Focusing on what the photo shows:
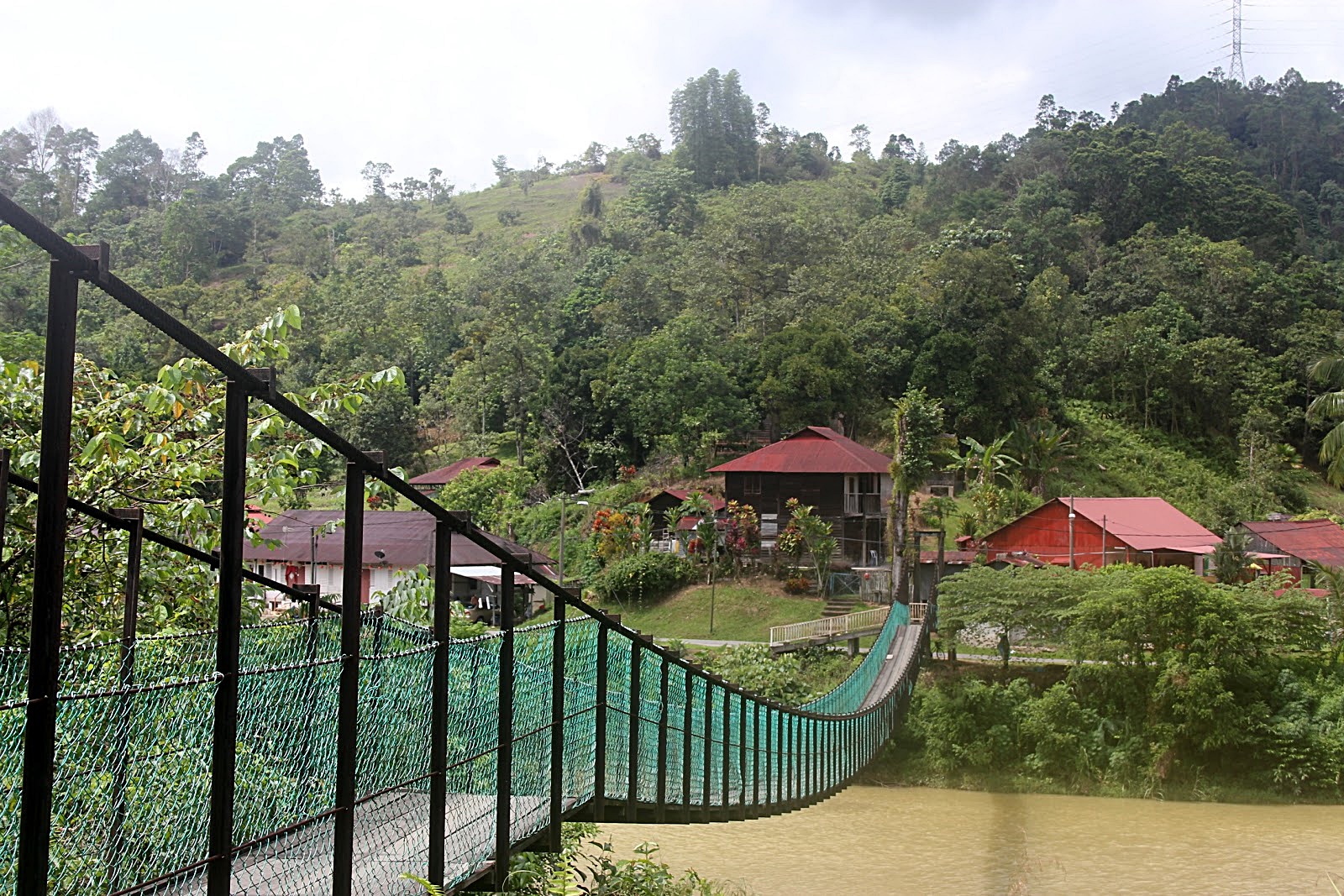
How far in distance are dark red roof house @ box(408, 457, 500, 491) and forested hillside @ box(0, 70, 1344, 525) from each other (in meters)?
1.21

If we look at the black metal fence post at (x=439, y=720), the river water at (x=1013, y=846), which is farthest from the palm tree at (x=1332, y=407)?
the black metal fence post at (x=439, y=720)

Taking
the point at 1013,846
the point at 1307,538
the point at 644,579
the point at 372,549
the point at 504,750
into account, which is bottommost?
the point at 1013,846

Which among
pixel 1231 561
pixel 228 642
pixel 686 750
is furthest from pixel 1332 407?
pixel 228 642

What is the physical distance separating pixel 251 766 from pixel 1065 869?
12.7m

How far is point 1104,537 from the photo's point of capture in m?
22.1

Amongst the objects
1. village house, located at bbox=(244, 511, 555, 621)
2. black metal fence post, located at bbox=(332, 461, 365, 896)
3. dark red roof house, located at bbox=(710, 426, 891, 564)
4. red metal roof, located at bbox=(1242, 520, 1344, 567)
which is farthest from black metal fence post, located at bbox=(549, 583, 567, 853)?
red metal roof, located at bbox=(1242, 520, 1344, 567)

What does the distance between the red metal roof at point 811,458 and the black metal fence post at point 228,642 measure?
22118 mm

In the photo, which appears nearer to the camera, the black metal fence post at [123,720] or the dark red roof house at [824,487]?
the black metal fence post at [123,720]

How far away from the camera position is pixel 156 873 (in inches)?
92.4

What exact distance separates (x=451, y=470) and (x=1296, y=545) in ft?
59.9

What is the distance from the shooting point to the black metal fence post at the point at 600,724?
439 centimetres

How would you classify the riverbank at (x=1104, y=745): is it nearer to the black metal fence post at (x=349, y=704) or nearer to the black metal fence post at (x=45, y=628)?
the black metal fence post at (x=349, y=704)

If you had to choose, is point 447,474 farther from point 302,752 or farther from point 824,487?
point 302,752

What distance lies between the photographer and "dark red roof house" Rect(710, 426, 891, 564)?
960 inches
